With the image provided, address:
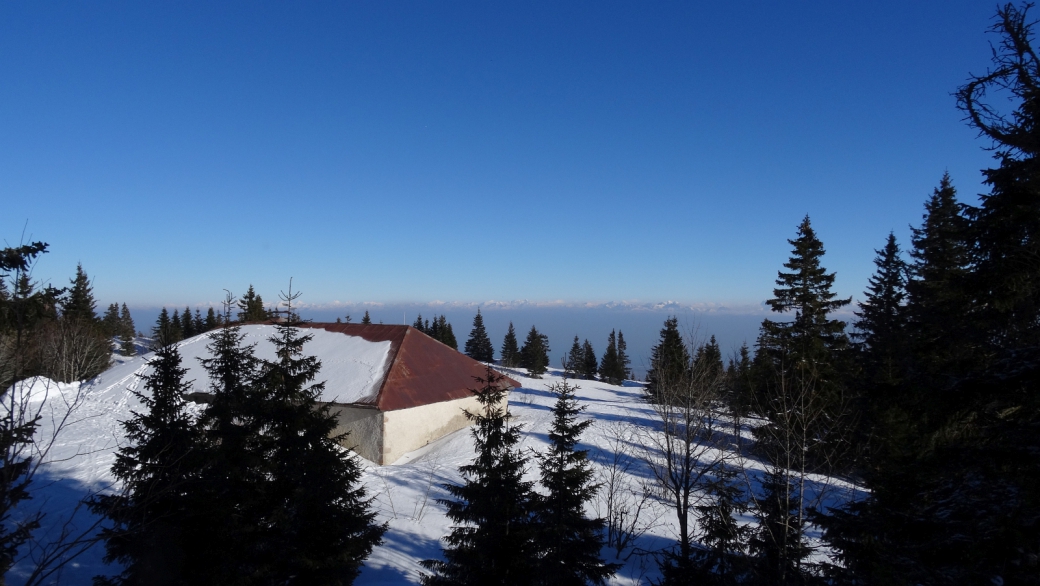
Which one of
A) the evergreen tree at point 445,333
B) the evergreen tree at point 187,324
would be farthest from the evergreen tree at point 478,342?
Result: the evergreen tree at point 187,324

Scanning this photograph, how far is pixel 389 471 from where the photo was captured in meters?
18.3

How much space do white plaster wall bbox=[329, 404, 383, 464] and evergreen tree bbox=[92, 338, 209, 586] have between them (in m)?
10.5

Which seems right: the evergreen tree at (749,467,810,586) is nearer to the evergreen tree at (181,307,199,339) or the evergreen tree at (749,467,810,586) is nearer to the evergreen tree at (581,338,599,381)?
the evergreen tree at (581,338,599,381)

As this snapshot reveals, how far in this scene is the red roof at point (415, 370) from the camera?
68.1 feet

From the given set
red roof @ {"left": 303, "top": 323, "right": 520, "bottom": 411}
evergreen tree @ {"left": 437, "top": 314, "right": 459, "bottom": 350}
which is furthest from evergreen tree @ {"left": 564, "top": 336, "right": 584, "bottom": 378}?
red roof @ {"left": 303, "top": 323, "right": 520, "bottom": 411}

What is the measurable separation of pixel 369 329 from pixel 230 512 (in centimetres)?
1784

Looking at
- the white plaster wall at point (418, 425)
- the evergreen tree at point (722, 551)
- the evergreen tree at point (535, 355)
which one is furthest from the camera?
the evergreen tree at point (535, 355)

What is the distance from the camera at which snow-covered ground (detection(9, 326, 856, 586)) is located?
11.9 m

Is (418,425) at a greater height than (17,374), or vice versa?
(17,374)

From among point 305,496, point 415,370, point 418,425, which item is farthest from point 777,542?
point 415,370

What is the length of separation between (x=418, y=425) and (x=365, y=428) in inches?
92.1

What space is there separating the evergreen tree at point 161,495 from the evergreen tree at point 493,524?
4598mm

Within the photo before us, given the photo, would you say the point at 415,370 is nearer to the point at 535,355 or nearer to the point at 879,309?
the point at 879,309

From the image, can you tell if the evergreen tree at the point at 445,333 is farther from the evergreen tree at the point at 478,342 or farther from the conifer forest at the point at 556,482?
the conifer forest at the point at 556,482
